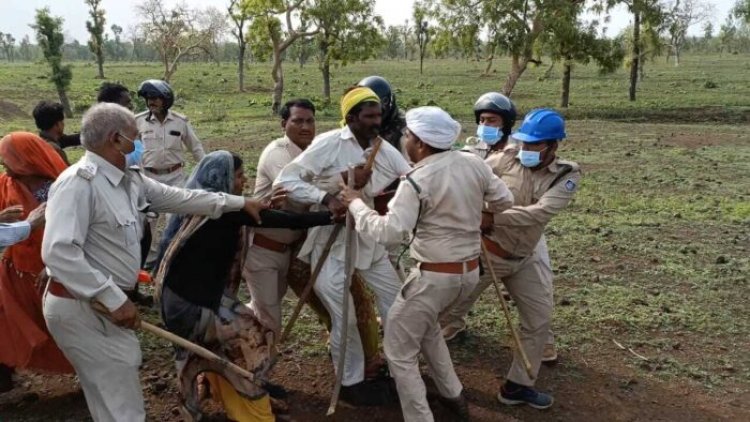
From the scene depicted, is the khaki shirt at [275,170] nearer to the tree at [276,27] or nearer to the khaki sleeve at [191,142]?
the khaki sleeve at [191,142]

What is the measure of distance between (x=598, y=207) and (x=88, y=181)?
752 centimetres

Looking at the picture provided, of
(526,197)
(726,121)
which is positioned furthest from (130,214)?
(726,121)

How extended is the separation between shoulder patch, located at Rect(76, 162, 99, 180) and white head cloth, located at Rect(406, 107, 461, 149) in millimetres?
1513

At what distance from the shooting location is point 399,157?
12.9 feet

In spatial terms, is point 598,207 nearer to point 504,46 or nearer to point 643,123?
point 643,123

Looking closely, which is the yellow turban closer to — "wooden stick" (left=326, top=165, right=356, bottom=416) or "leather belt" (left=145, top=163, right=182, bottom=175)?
"wooden stick" (left=326, top=165, right=356, bottom=416)

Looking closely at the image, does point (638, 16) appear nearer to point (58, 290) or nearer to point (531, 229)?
point (531, 229)

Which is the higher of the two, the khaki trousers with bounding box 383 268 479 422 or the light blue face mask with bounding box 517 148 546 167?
the light blue face mask with bounding box 517 148 546 167

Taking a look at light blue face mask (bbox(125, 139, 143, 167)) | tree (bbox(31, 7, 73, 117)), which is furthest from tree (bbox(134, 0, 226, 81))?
light blue face mask (bbox(125, 139, 143, 167))

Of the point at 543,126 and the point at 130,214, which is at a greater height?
the point at 543,126

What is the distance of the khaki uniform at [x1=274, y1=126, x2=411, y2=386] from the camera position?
379 centimetres

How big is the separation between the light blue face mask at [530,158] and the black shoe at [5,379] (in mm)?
3496

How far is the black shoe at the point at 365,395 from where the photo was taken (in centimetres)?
396

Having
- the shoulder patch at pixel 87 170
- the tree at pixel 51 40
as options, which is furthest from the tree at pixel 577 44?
the shoulder patch at pixel 87 170
